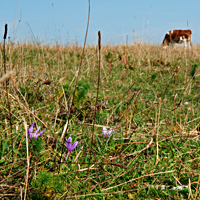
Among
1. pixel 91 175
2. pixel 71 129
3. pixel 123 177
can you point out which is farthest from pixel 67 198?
pixel 71 129

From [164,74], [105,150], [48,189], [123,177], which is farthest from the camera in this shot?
[164,74]

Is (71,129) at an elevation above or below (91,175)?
above

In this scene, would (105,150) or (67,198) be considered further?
(105,150)

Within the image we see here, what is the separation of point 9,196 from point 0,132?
1.85 feet

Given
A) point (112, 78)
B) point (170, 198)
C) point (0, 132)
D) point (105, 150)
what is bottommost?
point (170, 198)

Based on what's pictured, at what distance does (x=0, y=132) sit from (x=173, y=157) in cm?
119

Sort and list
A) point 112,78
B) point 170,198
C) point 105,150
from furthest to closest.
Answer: point 112,78 < point 105,150 < point 170,198

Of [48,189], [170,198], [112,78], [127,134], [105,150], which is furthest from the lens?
[112,78]

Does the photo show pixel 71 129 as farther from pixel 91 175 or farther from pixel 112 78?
pixel 112 78

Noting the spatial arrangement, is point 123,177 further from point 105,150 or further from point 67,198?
point 67,198

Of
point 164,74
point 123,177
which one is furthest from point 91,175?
point 164,74

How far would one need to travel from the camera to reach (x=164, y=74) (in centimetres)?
366

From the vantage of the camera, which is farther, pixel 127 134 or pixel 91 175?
pixel 127 134

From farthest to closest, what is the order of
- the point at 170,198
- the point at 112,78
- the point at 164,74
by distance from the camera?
the point at 164,74 < the point at 112,78 < the point at 170,198
